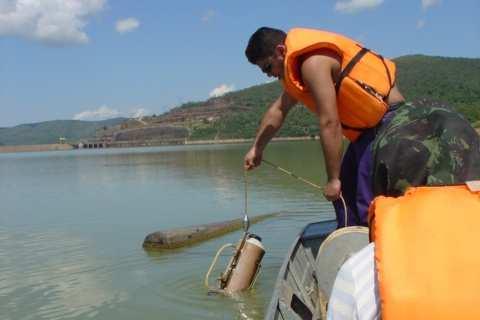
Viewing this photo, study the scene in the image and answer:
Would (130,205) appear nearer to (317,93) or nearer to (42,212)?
(42,212)

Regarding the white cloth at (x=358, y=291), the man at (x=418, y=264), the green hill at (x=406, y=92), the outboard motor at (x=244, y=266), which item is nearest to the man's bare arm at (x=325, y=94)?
the man at (x=418, y=264)

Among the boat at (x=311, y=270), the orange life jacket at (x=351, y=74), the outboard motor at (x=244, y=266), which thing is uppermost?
the orange life jacket at (x=351, y=74)

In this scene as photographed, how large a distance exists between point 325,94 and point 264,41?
0.77m

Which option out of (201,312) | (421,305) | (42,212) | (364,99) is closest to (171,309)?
(201,312)

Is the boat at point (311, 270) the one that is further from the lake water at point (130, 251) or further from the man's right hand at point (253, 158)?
the lake water at point (130, 251)

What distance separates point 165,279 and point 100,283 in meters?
1.13

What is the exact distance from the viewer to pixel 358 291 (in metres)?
1.81

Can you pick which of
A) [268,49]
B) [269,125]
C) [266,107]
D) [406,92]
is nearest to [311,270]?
[269,125]

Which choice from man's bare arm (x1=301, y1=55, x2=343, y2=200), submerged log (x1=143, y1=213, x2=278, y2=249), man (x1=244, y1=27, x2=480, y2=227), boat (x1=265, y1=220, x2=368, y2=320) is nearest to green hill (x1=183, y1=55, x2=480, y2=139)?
submerged log (x1=143, y1=213, x2=278, y2=249)

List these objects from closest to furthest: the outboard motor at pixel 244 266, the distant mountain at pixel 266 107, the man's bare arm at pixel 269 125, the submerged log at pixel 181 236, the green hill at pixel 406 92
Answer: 1. the man's bare arm at pixel 269 125
2. the outboard motor at pixel 244 266
3. the submerged log at pixel 181 236
4. the green hill at pixel 406 92
5. the distant mountain at pixel 266 107

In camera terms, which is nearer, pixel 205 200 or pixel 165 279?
pixel 165 279

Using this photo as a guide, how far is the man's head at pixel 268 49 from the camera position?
14.8ft

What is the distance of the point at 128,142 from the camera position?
586ft

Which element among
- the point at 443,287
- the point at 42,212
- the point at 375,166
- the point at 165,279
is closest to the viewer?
the point at 443,287
